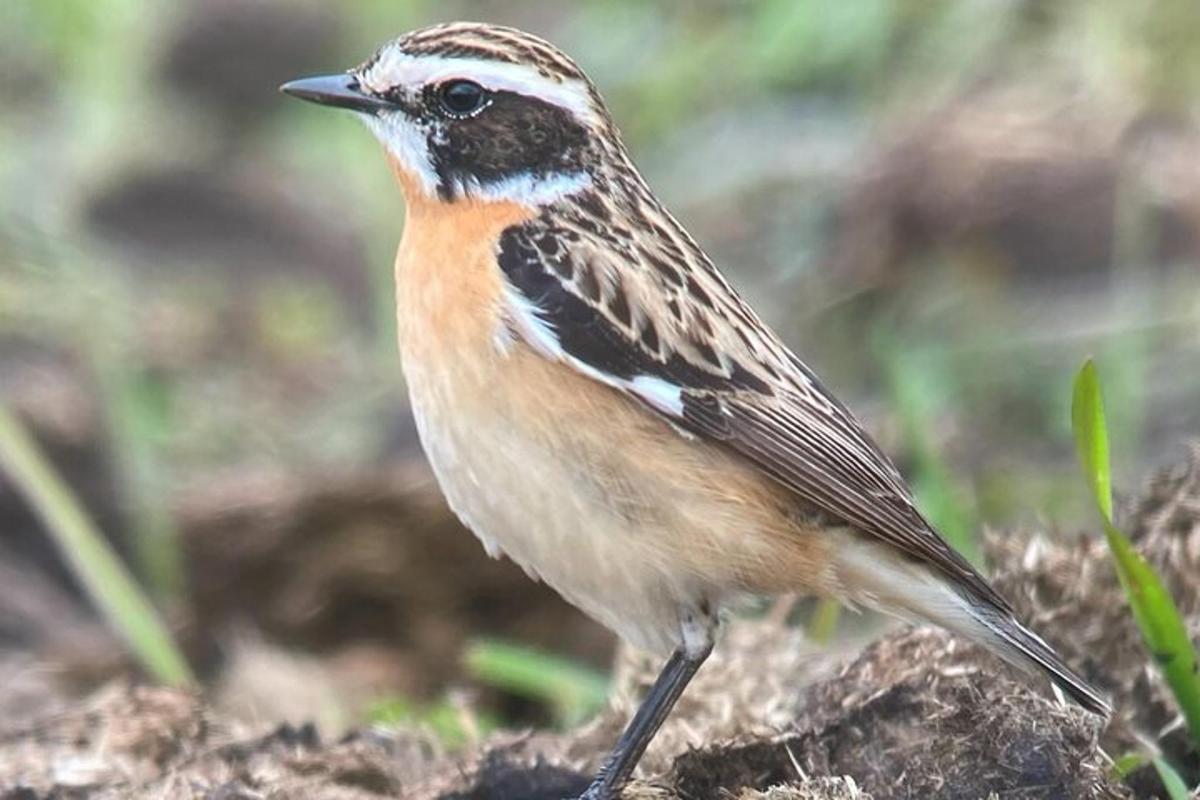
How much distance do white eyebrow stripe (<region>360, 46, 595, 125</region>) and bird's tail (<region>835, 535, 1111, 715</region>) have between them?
4.31ft

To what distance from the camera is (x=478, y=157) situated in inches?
239

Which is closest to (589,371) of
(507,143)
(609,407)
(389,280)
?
(609,407)

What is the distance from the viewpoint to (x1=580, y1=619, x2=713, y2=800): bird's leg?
5.50 meters

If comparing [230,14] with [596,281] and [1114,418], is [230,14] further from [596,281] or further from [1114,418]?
[596,281]

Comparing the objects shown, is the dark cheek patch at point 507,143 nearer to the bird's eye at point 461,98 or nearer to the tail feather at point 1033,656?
the bird's eye at point 461,98

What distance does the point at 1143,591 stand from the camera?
5348mm

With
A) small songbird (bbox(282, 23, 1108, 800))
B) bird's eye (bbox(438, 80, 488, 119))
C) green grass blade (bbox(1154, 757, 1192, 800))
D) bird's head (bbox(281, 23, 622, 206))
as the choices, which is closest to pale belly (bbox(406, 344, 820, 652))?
small songbird (bbox(282, 23, 1108, 800))

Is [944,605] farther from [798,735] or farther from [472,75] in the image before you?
[472,75]

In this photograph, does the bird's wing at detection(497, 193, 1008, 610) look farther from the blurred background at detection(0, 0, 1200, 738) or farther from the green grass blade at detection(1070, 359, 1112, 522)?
the blurred background at detection(0, 0, 1200, 738)

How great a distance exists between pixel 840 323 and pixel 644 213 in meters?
5.41

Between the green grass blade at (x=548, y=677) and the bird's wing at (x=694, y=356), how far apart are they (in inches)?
59.4

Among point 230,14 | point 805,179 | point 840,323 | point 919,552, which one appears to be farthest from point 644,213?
point 230,14

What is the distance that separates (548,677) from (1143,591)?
2.31 m

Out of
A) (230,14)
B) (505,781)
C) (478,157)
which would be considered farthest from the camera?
(230,14)
